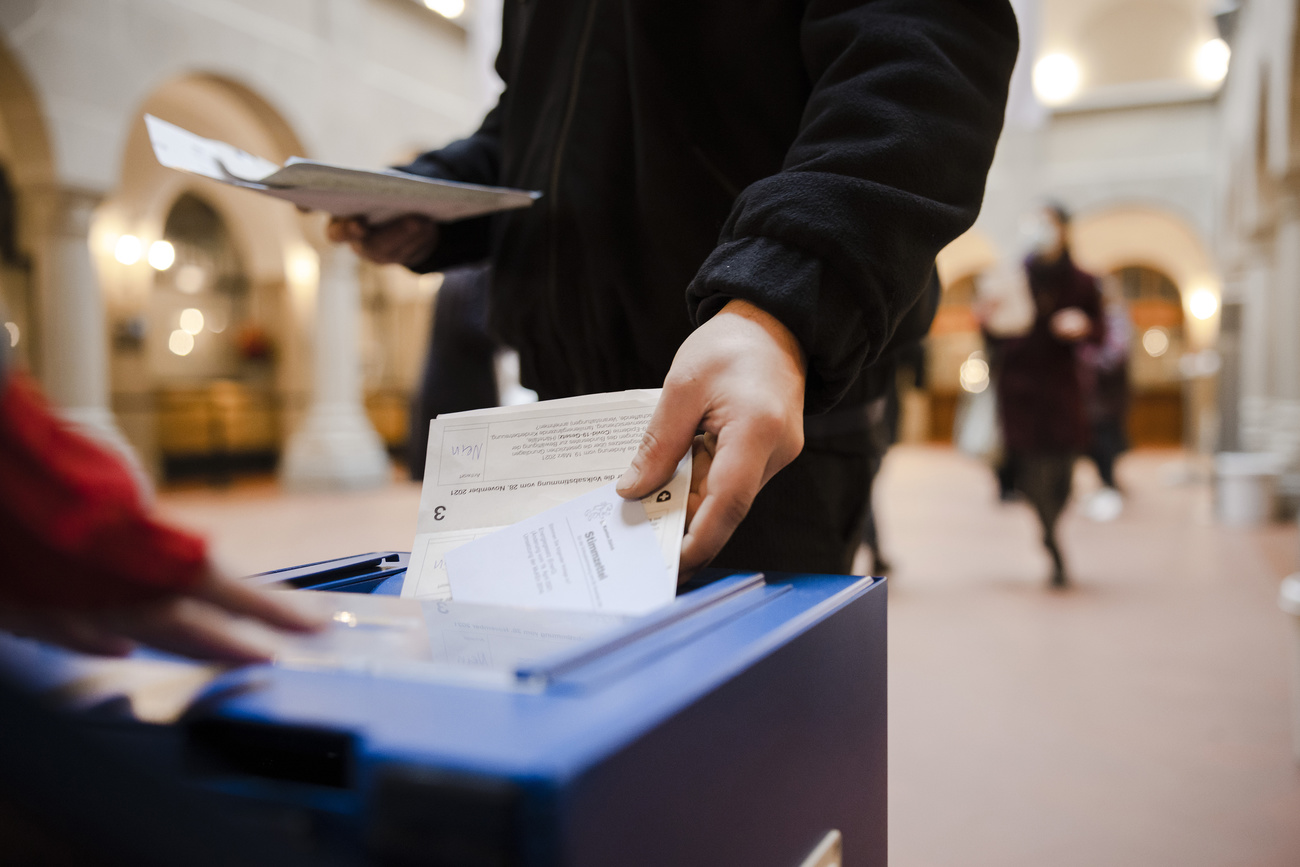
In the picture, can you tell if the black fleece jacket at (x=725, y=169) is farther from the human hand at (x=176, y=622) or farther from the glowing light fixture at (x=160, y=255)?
the glowing light fixture at (x=160, y=255)

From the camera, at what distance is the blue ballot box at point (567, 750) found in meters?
0.31

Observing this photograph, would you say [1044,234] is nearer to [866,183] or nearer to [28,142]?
[866,183]

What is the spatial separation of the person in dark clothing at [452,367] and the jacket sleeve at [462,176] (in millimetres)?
1284

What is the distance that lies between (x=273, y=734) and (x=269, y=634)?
6 cm

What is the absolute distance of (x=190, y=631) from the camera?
35 centimetres

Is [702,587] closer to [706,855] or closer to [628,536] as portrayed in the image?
[628,536]

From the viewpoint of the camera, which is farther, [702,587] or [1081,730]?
[1081,730]

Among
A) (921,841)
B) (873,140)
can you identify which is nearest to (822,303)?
(873,140)

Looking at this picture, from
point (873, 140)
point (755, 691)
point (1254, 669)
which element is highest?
point (873, 140)

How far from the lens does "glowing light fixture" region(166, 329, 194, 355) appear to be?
1159 centimetres

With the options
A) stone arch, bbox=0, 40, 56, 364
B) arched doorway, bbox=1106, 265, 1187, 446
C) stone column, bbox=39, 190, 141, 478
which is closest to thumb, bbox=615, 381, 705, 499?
stone arch, bbox=0, 40, 56, 364

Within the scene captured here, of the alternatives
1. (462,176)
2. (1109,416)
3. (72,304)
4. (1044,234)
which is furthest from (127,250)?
(462,176)

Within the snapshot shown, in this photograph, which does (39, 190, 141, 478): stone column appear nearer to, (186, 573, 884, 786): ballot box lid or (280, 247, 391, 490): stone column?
(280, 247, 391, 490): stone column

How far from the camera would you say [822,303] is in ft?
2.14
